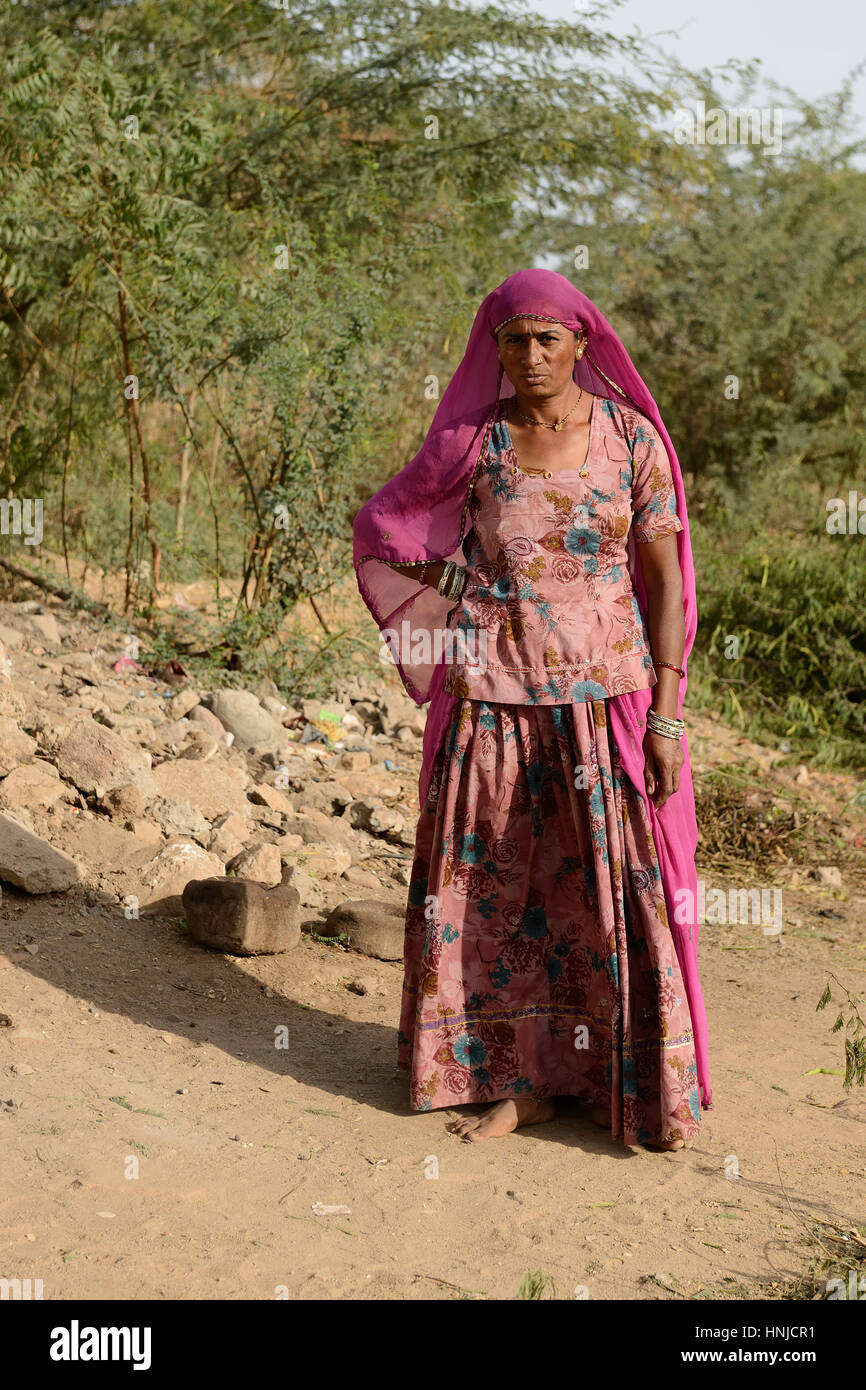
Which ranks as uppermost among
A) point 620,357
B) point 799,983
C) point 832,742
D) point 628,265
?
point 628,265

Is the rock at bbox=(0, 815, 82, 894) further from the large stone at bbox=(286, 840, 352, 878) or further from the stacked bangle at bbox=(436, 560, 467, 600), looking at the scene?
the stacked bangle at bbox=(436, 560, 467, 600)

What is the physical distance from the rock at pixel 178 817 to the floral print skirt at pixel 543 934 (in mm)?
1667

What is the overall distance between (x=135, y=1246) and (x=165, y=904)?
5.85 ft

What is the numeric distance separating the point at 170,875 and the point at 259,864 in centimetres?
28

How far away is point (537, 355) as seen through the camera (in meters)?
2.75

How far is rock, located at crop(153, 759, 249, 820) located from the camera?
4711 mm

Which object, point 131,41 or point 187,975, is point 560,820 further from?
point 131,41

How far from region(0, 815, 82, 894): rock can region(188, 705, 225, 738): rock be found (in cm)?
141

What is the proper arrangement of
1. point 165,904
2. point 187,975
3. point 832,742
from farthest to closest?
point 832,742
point 165,904
point 187,975

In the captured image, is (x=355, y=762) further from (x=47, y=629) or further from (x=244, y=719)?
(x=47, y=629)

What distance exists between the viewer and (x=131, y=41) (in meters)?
Answer: 7.78

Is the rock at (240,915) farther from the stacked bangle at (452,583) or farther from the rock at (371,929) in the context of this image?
the stacked bangle at (452,583)

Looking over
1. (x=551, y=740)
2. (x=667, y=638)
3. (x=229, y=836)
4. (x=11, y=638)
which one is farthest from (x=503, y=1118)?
(x=11, y=638)


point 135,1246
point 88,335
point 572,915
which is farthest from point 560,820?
point 88,335
